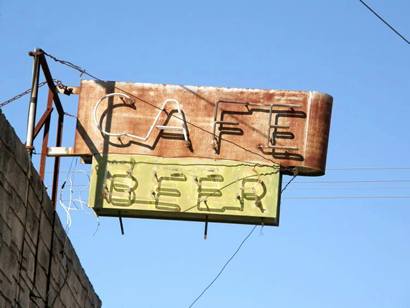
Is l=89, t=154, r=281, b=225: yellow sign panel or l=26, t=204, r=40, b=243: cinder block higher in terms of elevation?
l=89, t=154, r=281, b=225: yellow sign panel

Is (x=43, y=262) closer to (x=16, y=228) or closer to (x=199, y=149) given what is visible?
(x=16, y=228)

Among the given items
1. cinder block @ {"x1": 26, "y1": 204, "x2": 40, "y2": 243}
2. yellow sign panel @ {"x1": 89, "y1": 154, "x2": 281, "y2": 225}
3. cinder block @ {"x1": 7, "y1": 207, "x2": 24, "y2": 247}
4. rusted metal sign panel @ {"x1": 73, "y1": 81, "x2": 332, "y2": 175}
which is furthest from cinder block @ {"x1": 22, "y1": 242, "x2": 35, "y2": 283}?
rusted metal sign panel @ {"x1": 73, "y1": 81, "x2": 332, "y2": 175}

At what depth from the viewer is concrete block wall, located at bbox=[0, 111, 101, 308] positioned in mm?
12203

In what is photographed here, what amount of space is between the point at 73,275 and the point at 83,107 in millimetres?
2258

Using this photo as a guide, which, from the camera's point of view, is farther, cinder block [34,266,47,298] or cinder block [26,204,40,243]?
cinder block [34,266,47,298]

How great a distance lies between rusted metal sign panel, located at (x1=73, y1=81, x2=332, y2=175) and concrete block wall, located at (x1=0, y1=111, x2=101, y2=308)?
162 cm

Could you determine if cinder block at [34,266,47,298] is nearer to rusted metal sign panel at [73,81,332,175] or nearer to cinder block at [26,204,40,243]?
cinder block at [26,204,40,243]

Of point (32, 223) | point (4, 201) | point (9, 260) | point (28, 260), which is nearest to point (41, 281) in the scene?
point (28, 260)

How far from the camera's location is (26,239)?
13.2m

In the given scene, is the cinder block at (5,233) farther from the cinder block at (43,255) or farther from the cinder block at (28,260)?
the cinder block at (43,255)

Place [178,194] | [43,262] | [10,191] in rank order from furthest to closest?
[178,194] < [43,262] < [10,191]

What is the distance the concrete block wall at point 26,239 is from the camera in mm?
12203

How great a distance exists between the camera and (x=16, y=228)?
12672 millimetres

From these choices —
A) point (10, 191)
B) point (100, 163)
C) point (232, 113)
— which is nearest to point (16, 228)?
point (10, 191)
